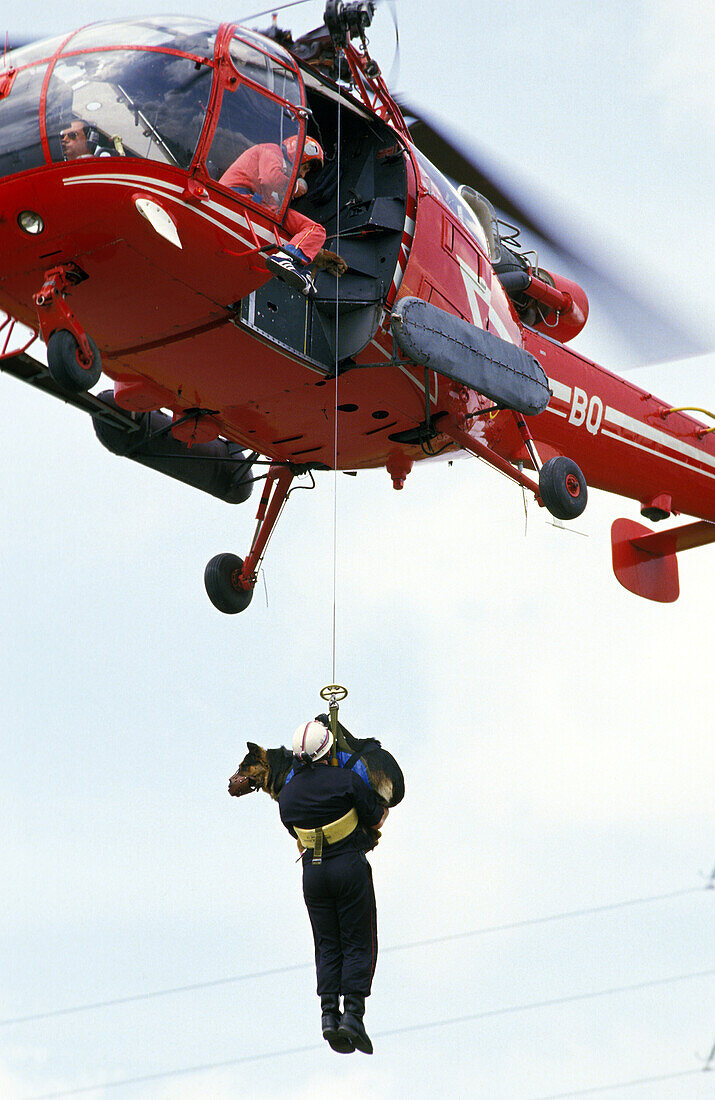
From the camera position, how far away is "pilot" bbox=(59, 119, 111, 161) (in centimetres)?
1157

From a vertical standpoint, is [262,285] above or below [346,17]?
below

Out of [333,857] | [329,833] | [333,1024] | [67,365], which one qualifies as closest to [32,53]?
[67,365]

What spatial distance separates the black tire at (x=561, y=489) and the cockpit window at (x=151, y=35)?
498 cm

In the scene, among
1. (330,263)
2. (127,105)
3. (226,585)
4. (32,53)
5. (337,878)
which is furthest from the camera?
(226,585)

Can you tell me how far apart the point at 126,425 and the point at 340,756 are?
13.4 ft

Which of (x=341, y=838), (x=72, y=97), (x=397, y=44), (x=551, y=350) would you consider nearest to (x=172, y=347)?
(x=72, y=97)

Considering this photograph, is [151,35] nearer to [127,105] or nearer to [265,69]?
[127,105]

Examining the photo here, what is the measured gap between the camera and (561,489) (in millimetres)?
14891

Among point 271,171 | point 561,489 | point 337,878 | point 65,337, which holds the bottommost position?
point 337,878

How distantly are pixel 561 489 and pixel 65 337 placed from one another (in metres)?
5.04

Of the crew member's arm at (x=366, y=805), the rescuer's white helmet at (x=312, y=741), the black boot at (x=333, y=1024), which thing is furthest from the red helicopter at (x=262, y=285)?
the black boot at (x=333, y=1024)

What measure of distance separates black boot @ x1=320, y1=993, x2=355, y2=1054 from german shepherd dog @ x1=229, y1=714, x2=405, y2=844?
3.99 feet

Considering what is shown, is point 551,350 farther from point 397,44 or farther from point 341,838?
point 341,838

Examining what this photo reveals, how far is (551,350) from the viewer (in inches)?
672
